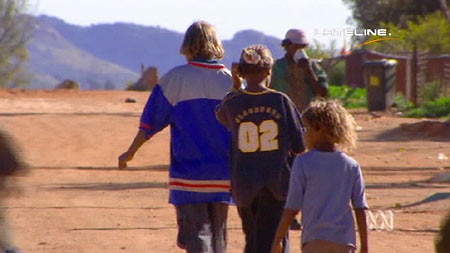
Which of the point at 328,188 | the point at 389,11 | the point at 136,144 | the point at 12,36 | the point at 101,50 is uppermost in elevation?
the point at 136,144

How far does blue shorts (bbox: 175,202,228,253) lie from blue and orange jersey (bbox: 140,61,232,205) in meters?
0.06

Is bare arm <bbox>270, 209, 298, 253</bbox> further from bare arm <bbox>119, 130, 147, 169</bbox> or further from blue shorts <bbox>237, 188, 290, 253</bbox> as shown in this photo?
bare arm <bbox>119, 130, 147, 169</bbox>

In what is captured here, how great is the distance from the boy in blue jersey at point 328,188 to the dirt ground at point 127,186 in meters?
1.42

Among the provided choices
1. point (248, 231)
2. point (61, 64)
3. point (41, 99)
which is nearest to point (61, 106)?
point (41, 99)

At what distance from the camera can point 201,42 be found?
6965 millimetres

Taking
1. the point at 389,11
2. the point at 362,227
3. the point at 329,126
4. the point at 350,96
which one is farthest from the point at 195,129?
the point at 389,11

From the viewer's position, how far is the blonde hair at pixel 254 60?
6.86 metres

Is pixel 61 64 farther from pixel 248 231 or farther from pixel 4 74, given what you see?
pixel 248 231

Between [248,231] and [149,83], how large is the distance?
124 ft

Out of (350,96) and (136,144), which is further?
(350,96)

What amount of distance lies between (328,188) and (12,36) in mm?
54417

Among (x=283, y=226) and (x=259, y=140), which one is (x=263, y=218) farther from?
A: (x=283, y=226)

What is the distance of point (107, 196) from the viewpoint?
13.5 meters

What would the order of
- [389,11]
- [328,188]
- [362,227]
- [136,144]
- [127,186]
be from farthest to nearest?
[389,11], [127,186], [136,144], [362,227], [328,188]
